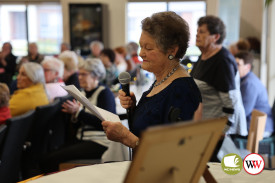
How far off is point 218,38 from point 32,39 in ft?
37.4

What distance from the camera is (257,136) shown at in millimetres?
3902

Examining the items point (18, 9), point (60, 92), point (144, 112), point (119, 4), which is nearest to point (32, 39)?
point (18, 9)

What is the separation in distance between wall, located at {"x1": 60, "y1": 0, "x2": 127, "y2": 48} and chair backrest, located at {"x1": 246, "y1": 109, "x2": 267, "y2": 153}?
1008 centimetres

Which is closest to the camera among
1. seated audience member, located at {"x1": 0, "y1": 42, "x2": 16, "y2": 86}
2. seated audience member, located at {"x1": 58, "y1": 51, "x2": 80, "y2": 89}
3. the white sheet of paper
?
the white sheet of paper

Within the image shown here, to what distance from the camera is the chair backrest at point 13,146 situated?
294 centimetres

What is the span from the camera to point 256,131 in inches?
153

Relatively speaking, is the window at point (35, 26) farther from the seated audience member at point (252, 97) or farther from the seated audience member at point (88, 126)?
the seated audience member at point (88, 126)

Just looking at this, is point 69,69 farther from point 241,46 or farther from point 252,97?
point 241,46

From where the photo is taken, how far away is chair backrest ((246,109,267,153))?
3844 mm

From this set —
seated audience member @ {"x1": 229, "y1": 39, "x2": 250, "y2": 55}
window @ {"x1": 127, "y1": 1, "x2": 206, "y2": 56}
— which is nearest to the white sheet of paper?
seated audience member @ {"x1": 229, "y1": 39, "x2": 250, "y2": 55}

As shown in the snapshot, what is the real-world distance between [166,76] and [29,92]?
8.04 feet

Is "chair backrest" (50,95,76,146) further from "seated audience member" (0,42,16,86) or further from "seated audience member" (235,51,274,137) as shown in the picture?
"seated audience member" (0,42,16,86)

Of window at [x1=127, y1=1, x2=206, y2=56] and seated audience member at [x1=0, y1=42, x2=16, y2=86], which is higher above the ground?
window at [x1=127, y1=1, x2=206, y2=56]

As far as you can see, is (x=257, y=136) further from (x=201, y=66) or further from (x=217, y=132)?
(x=217, y=132)
